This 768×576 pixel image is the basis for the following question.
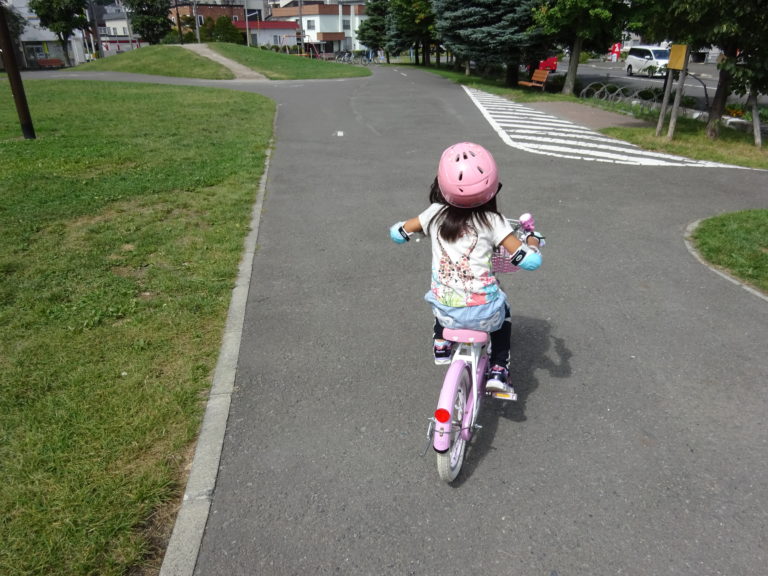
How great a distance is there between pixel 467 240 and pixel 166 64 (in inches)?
1549

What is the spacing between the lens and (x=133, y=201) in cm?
803

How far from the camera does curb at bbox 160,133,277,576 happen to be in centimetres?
266

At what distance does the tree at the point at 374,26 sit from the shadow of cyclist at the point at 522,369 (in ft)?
187

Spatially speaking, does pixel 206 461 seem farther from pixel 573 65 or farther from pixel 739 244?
pixel 573 65

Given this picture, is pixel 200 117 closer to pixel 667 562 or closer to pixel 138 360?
pixel 138 360

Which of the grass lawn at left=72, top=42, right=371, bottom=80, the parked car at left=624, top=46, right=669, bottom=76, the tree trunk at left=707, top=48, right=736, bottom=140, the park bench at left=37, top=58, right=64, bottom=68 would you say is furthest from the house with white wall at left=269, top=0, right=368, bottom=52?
the tree trunk at left=707, top=48, right=736, bottom=140

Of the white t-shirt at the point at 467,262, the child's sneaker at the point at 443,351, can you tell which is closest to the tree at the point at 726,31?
the white t-shirt at the point at 467,262

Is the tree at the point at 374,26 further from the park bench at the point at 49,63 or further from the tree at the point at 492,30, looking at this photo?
the tree at the point at 492,30

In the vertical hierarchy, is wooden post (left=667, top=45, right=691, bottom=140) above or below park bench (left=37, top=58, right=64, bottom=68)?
above

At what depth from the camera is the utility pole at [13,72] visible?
1111 centimetres

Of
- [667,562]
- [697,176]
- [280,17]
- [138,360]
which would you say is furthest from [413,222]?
[280,17]

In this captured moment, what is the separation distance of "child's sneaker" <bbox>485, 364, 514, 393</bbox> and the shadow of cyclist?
32cm

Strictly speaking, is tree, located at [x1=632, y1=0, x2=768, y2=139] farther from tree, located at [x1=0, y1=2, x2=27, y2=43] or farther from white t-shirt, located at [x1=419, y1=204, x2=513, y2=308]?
tree, located at [x1=0, y1=2, x2=27, y2=43]

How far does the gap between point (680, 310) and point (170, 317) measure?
4.50 meters
